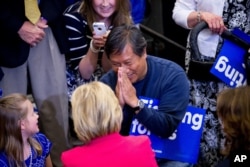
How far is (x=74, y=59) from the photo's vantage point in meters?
3.21

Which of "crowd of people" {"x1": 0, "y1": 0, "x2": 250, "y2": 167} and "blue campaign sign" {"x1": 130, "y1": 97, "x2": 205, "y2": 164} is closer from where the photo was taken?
"crowd of people" {"x1": 0, "y1": 0, "x2": 250, "y2": 167}

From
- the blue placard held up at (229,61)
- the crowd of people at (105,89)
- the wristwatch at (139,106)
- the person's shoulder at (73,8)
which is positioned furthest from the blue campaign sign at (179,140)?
the person's shoulder at (73,8)

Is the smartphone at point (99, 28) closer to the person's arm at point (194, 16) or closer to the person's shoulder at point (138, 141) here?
the person's arm at point (194, 16)

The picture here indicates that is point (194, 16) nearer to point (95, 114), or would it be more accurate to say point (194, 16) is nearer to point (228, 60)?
point (228, 60)

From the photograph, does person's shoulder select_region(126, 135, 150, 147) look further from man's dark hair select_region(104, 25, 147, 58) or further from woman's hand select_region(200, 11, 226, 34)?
woman's hand select_region(200, 11, 226, 34)

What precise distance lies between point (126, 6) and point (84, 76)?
474 mm

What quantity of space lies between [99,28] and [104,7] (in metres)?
0.21

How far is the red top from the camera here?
221 centimetres

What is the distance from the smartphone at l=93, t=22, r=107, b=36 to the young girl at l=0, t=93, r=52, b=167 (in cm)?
62

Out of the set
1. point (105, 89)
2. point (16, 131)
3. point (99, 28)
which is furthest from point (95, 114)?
point (99, 28)

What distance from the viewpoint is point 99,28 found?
2969mm

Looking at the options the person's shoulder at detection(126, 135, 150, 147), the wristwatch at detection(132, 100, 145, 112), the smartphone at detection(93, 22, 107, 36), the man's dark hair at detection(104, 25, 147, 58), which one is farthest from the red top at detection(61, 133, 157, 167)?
the smartphone at detection(93, 22, 107, 36)

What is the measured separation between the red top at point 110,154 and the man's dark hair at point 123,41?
1.65 feet

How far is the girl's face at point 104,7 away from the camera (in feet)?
10.2
